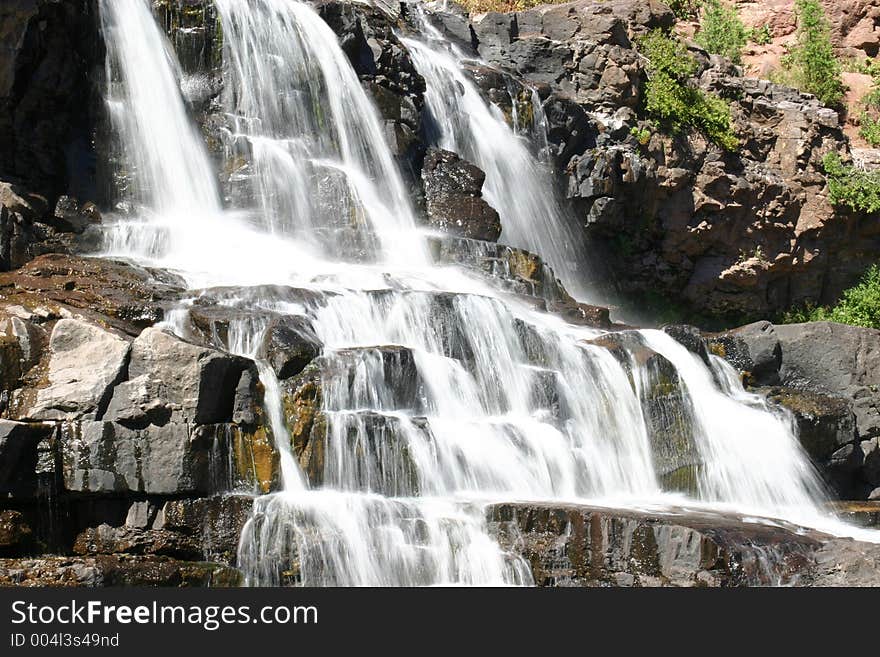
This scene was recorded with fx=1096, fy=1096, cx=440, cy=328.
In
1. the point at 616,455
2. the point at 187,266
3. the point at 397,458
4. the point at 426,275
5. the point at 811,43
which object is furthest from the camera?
the point at 811,43

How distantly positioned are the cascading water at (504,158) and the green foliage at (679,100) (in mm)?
2470

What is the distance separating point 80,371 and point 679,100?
47.2 feet

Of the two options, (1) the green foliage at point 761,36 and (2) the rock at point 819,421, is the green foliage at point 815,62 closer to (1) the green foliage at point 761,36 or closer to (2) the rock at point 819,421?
(1) the green foliage at point 761,36

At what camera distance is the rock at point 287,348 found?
9250 mm

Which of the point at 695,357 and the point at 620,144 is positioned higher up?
the point at 620,144

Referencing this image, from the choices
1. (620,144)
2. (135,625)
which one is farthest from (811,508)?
(620,144)

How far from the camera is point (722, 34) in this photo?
961 inches

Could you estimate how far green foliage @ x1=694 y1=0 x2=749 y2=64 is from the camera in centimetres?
2430

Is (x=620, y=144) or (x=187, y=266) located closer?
(x=187, y=266)

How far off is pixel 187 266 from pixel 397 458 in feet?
14.8

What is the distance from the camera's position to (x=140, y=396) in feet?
27.6

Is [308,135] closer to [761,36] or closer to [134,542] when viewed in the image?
[134,542]

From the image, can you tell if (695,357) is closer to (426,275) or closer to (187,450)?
(426,275)

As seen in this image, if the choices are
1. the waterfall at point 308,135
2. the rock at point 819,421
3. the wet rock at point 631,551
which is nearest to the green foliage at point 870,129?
the rock at point 819,421
